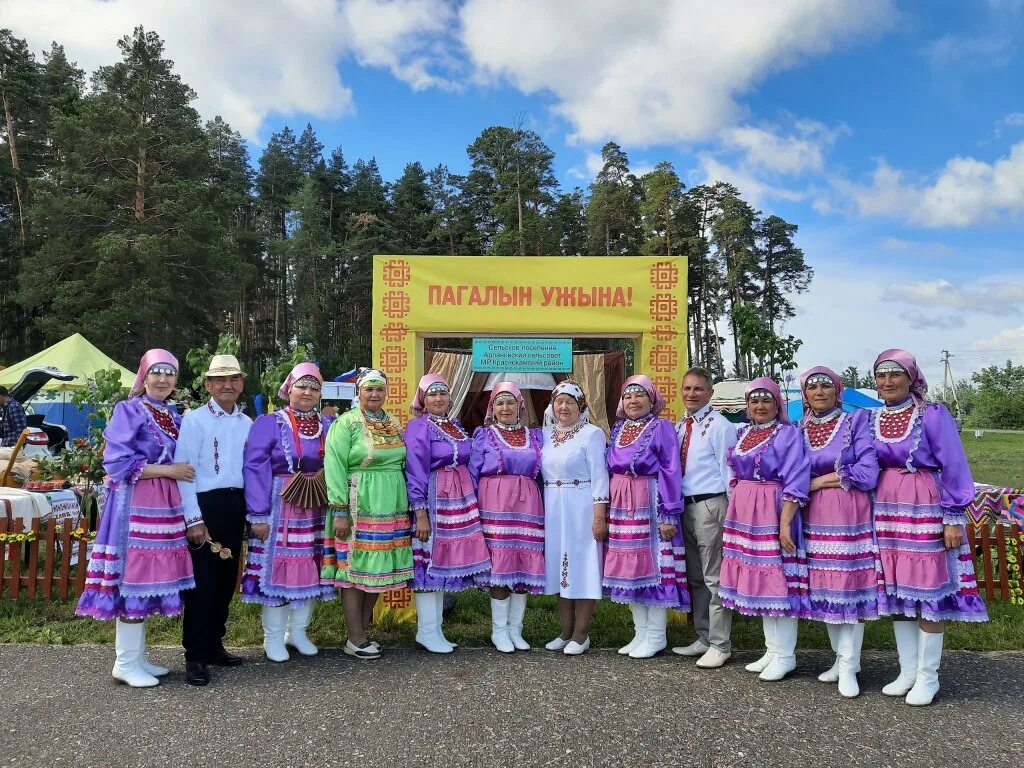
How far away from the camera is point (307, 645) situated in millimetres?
4520

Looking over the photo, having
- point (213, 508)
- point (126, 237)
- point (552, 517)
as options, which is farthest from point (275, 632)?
point (126, 237)

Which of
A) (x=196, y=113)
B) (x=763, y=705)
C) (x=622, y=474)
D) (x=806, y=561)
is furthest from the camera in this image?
(x=196, y=113)

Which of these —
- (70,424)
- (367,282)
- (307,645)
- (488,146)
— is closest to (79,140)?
(70,424)

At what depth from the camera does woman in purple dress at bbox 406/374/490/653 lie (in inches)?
176

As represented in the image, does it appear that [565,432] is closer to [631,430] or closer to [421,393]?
[631,430]

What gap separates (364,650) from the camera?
4445 mm

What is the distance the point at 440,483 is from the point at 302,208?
113ft

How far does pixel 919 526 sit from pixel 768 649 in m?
1.13

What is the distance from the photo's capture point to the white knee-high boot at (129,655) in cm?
393

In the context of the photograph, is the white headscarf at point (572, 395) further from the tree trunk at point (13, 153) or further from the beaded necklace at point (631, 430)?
the tree trunk at point (13, 153)

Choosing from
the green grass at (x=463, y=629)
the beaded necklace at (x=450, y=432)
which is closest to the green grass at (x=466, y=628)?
the green grass at (x=463, y=629)

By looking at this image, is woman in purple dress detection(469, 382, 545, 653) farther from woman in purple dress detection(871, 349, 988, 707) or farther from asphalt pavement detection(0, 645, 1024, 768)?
woman in purple dress detection(871, 349, 988, 707)

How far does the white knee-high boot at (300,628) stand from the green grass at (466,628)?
0.25 meters

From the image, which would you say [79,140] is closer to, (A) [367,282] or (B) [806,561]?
(A) [367,282]
